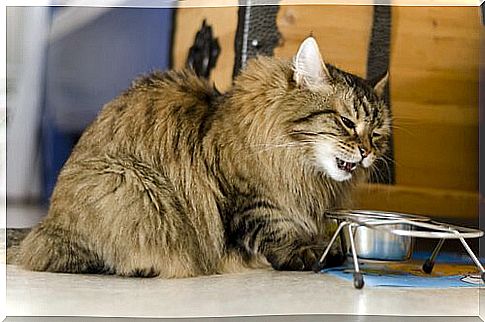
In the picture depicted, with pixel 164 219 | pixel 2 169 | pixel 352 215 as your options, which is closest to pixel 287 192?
pixel 352 215

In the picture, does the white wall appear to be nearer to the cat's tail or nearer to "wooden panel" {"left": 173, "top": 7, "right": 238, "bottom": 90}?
the cat's tail

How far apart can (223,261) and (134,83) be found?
0.41 m

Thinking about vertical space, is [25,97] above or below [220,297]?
above

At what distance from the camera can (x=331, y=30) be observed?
1412 millimetres

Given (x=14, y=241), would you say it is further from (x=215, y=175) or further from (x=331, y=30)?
(x=331, y=30)

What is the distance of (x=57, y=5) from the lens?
134cm

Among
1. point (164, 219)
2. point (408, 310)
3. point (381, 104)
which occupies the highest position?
point (381, 104)

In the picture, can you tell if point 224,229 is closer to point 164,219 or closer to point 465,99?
point 164,219

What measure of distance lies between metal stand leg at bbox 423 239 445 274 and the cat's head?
203 mm

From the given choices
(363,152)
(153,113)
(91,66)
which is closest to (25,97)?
(91,66)

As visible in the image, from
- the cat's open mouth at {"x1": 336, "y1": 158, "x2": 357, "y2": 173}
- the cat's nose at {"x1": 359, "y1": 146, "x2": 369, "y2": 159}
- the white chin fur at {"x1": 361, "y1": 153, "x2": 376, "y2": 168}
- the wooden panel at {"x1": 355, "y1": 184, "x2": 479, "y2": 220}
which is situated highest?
the cat's nose at {"x1": 359, "y1": 146, "x2": 369, "y2": 159}

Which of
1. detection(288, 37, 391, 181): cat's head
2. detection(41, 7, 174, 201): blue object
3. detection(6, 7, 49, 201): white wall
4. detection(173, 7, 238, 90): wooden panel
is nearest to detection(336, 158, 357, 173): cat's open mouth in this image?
detection(288, 37, 391, 181): cat's head

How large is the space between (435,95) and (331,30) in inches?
10.7

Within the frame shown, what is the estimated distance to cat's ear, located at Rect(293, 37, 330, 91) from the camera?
1.25 metres
